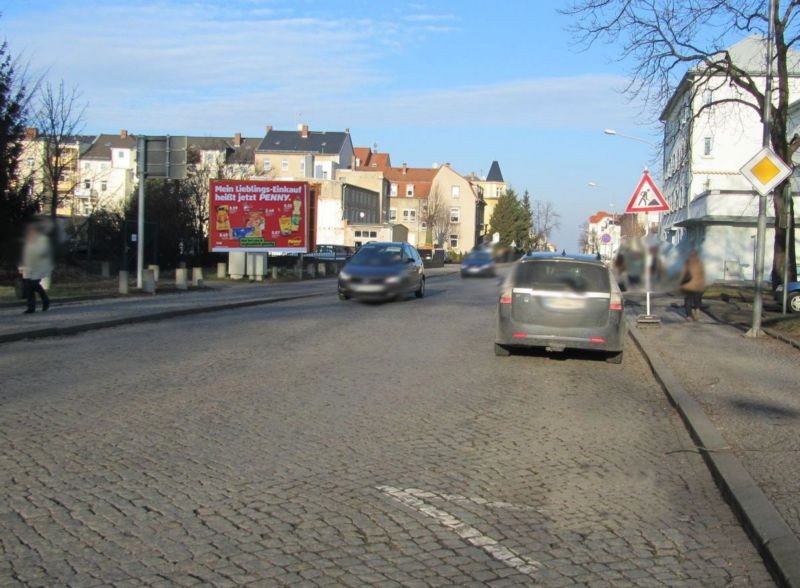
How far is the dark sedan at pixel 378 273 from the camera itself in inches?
902

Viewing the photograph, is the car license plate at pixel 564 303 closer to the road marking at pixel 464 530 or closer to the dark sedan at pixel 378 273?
the road marking at pixel 464 530

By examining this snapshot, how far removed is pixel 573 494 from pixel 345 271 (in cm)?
1741

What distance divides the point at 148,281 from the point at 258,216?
47.5 ft

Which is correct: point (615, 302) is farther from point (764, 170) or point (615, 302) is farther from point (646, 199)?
point (646, 199)

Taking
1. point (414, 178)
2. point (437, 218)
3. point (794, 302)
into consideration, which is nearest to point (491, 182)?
point (414, 178)

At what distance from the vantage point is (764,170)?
47.5ft

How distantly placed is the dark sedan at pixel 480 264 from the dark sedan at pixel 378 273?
6542 millimetres

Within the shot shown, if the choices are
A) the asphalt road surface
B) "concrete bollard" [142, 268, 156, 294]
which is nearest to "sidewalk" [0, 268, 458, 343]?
"concrete bollard" [142, 268, 156, 294]

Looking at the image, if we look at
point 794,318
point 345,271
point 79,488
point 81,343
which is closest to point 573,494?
point 79,488

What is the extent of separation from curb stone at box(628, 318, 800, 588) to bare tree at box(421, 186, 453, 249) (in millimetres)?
86389

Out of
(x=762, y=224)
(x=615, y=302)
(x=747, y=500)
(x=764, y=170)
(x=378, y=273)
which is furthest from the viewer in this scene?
(x=378, y=273)

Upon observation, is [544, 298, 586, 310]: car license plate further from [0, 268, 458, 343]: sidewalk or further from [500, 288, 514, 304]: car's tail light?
[0, 268, 458, 343]: sidewalk

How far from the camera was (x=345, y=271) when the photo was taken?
23.0 m

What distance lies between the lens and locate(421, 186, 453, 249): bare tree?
96.8 metres
